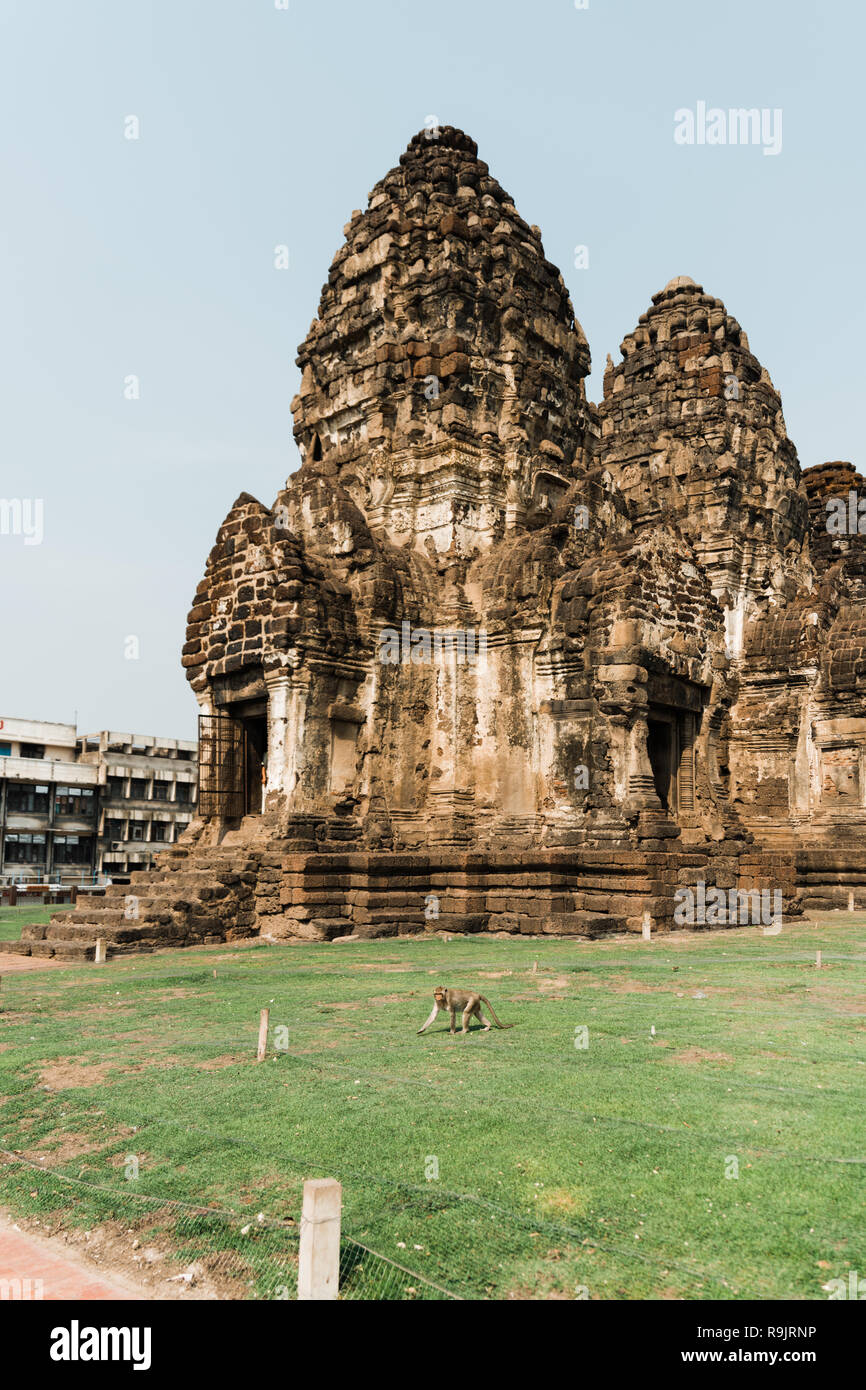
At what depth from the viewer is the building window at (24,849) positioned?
50.4m

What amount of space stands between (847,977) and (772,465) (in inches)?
670

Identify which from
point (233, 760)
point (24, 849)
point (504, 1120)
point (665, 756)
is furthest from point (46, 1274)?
point (24, 849)

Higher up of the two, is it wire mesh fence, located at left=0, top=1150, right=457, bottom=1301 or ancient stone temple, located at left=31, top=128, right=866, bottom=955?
ancient stone temple, located at left=31, top=128, right=866, bottom=955

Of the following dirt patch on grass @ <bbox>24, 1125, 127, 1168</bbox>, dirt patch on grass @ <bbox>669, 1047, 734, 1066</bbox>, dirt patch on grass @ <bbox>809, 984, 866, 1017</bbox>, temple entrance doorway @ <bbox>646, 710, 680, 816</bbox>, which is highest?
temple entrance doorway @ <bbox>646, 710, 680, 816</bbox>

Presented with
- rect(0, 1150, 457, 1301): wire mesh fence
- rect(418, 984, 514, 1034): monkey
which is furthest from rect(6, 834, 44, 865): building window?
rect(0, 1150, 457, 1301): wire mesh fence

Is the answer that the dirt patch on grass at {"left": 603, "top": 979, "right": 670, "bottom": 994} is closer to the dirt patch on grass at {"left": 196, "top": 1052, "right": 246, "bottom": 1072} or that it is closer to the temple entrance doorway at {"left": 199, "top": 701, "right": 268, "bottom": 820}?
Answer: the dirt patch on grass at {"left": 196, "top": 1052, "right": 246, "bottom": 1072}

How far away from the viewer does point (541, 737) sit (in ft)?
50.3

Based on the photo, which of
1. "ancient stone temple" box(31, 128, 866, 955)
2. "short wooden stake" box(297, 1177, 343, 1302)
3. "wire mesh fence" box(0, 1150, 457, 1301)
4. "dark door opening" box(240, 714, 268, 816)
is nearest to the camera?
"short wooden stake" box(297, 1177, 343, 1302)

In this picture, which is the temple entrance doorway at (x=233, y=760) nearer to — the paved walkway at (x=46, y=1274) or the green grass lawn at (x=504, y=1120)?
the green grass lawn at (x=504, y=1120)

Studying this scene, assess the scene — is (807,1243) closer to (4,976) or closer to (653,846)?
(4,976)

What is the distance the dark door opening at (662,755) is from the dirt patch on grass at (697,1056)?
10.4 metres

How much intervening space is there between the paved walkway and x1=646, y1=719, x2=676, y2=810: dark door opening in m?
13.6

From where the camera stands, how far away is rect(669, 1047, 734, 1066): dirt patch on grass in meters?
5.79

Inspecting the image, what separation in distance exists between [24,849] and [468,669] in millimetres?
42159
